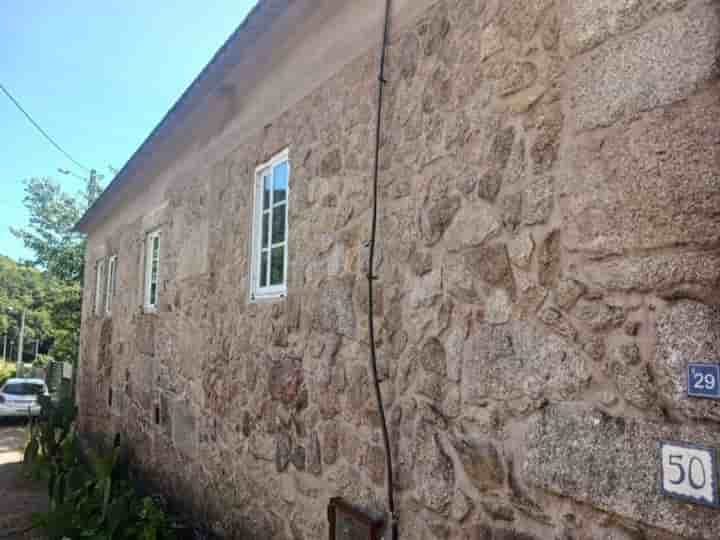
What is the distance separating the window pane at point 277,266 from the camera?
13.6 ft

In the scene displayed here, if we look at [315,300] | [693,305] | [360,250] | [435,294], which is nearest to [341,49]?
[360,250]

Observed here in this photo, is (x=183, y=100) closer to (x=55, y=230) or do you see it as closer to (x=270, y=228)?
(x=270, y=228)

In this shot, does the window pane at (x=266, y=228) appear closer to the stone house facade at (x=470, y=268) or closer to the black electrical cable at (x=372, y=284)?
the stone house facade at (x=470, y=268)

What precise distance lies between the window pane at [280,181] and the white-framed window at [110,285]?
570 cm

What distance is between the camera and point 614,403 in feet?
5.83

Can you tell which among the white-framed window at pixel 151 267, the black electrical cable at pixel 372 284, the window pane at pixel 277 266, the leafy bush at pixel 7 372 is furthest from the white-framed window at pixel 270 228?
the leafy bush at pixel 7 372

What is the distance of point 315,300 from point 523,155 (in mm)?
1709

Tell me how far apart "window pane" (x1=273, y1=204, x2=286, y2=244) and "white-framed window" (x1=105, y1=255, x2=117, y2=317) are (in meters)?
5.72

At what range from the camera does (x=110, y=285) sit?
9.45 metres

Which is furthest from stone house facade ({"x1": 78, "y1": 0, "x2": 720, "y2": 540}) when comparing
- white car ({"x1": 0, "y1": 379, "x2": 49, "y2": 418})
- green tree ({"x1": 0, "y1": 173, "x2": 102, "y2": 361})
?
green tree ({"x1": 0, "y1": 173, "x2": 102, "y2": 361})

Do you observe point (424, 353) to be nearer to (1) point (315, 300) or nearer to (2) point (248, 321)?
(1) point (315, 300)

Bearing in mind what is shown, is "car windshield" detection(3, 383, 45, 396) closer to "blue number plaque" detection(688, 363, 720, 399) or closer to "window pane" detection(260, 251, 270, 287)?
"window pane" detection(260, 251, 270, 287)

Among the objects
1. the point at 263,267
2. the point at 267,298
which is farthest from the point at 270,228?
the point at 267,298

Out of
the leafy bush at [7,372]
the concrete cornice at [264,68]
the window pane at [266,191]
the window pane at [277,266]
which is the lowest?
the leafy bush at [7,372]
